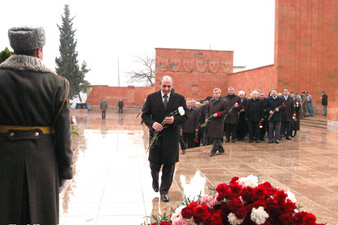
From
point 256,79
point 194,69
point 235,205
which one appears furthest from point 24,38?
point 194,69

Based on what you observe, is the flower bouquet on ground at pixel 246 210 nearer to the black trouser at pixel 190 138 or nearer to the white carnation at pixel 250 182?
the white carnation at pixel 250 182

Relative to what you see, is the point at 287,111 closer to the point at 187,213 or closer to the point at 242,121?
the point at 242,121

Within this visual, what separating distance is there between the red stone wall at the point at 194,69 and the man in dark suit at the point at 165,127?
89.1ft

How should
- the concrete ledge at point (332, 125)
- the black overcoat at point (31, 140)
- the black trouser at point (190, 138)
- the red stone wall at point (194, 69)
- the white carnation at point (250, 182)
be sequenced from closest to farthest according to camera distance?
the white carnation at point (250, 182) < the black overcoat at point (31, 140) < the black trouser at point (190, 138) < the concrete ledge at point (332, 125) < the red stone wall at point (194, 69)

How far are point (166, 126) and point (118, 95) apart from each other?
40951mm

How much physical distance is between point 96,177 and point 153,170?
1.87 m

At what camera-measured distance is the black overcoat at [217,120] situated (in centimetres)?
912

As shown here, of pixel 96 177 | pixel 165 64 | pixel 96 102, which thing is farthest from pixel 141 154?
pixel 96 102

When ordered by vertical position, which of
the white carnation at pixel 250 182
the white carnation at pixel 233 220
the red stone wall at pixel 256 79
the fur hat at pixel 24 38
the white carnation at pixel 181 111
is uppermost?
the red stone wall at pixel 256 79

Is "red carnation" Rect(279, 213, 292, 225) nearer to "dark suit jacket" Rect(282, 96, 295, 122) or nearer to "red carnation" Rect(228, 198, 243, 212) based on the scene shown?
"red carnation" Rect(228, 198, 243, 212)

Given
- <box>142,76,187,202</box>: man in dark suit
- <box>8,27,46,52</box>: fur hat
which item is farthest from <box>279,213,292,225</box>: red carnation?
<box>142,76,187,202</box>: man in dark suit

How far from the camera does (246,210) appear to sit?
1.75 metres

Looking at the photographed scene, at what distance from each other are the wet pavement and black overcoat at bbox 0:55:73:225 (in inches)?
64.7

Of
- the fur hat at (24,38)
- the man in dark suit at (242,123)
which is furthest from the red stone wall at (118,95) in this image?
the fur hat at (24,38)
